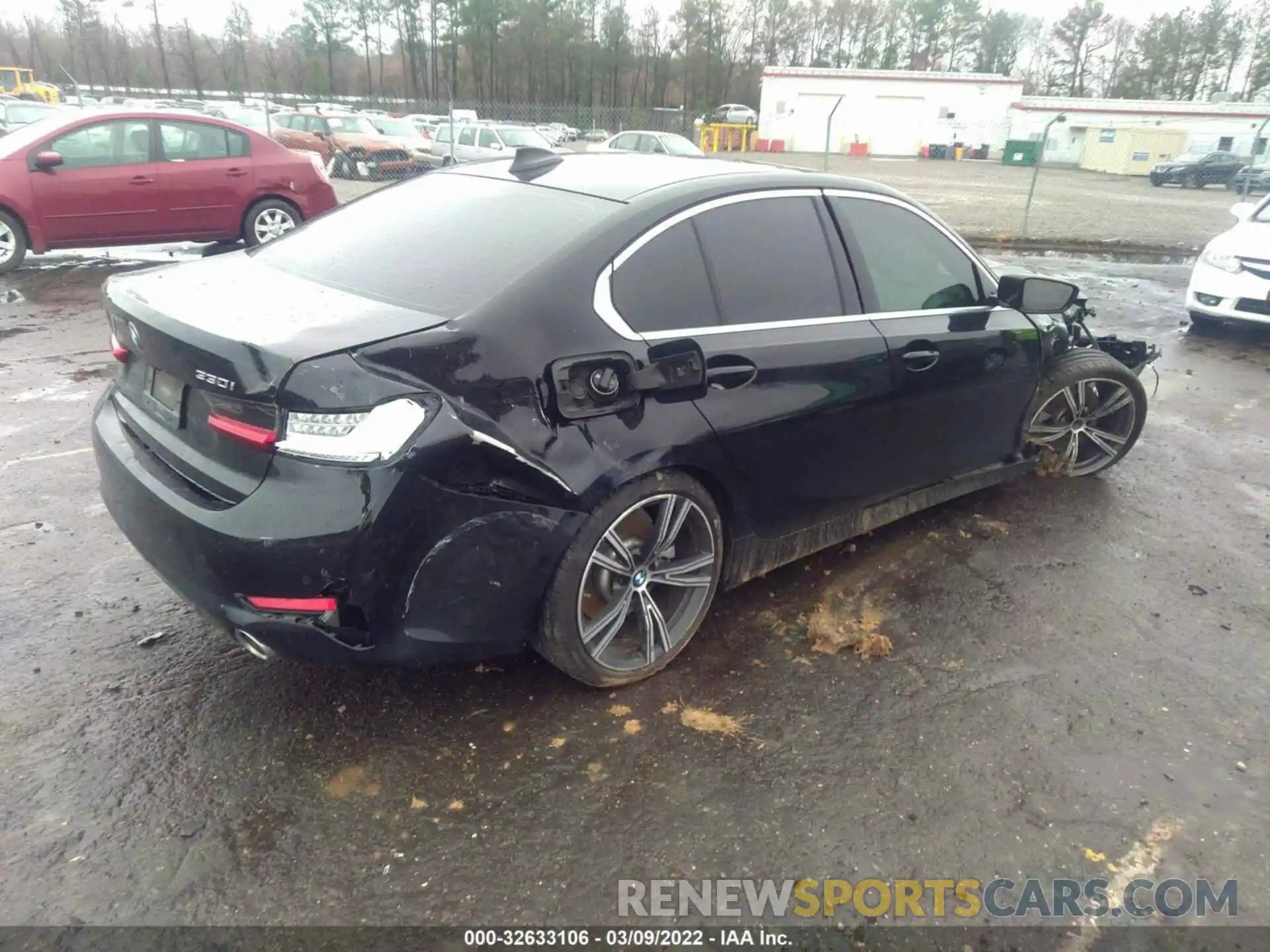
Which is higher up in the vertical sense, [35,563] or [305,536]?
[305,536]

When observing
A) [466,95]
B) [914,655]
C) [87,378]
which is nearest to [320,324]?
[914,655]

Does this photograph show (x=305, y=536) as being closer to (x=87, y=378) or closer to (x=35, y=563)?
(x=35, y=563)

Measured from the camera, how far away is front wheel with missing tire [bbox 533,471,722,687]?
2.63 m

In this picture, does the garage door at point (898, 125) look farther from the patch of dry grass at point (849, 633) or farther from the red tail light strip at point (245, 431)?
the red tail light strip at point (245, 431)

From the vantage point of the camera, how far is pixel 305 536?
221 cm

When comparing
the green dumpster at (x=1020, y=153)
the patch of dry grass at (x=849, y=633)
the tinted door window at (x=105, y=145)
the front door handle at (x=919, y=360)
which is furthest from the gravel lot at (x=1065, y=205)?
the patch of dry grass at (x=849, y=633)

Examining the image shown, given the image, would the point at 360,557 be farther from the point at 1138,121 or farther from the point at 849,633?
the point at 1138,121

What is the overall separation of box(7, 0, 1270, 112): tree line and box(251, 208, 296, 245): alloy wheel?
1997 inches

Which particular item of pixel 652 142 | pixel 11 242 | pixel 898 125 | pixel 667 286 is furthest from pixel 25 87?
pixel 667 286

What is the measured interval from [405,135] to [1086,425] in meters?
23.4

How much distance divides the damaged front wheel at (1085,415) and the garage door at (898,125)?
5071 cm

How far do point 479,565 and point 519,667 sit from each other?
0.71 m

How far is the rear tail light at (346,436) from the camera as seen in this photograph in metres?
2.20

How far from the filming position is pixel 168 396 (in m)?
2.58
